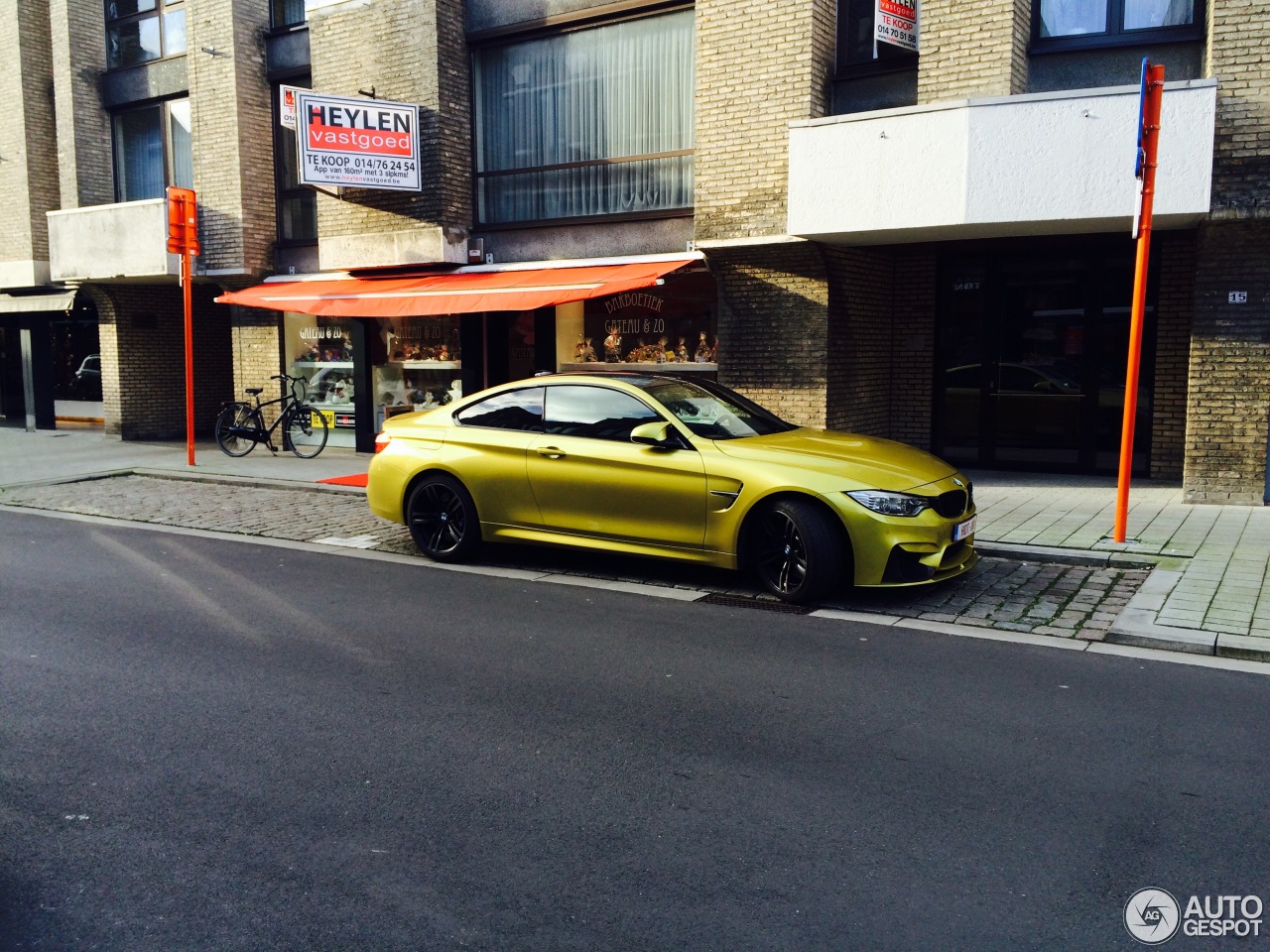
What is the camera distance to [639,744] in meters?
4.81

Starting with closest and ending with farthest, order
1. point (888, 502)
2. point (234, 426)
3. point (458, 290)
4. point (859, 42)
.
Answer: point (888, 502), point (859, 42), point (458, 290), point (234, 426)

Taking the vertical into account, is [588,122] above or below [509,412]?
above

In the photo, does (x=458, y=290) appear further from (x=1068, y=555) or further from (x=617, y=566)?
(x=1068, y=555)

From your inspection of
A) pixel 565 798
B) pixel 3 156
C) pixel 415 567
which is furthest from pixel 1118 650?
pixel 3 156

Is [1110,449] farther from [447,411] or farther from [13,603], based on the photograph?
[13,603]

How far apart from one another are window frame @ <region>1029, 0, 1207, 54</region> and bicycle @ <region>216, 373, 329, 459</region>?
35.7 feet

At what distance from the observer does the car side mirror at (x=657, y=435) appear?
25.3 feet

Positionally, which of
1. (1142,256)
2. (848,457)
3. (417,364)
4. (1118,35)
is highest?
(1118,35)

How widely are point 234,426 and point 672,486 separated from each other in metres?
10.7

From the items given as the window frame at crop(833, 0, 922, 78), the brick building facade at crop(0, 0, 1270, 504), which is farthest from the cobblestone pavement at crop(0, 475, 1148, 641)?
the window frame at crop(833, 0, 922, 78)

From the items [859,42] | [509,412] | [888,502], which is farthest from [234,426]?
[888,502]

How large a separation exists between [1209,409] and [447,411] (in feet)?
24.5

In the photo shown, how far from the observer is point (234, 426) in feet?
53.8

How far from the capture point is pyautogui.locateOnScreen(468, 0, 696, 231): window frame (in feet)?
45.5
